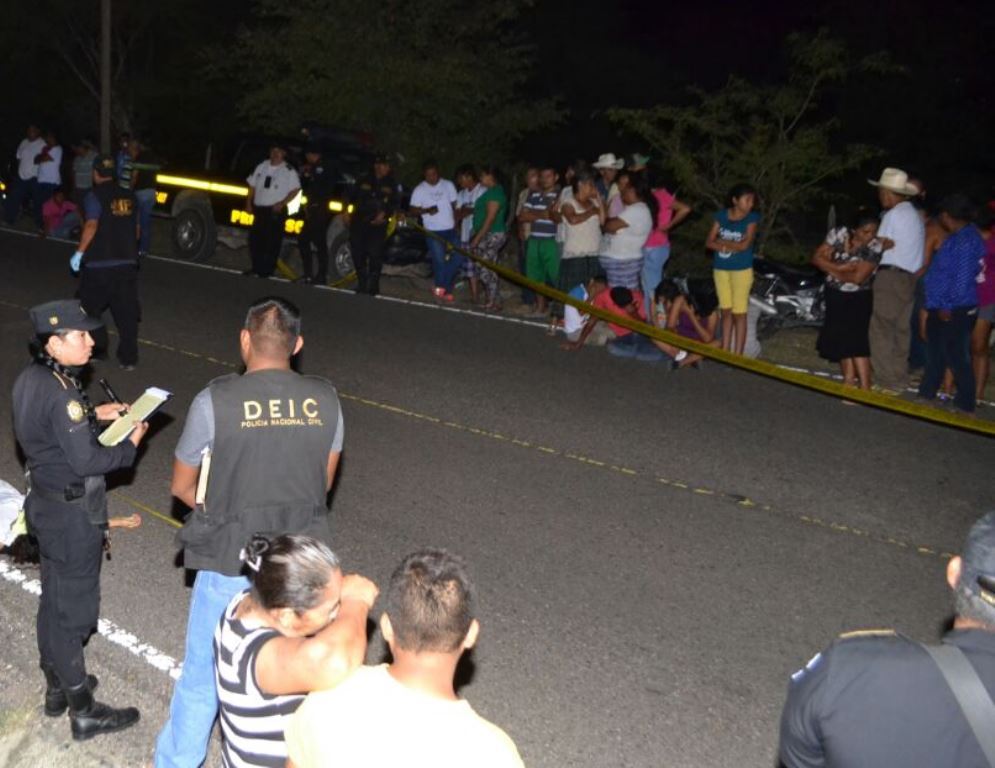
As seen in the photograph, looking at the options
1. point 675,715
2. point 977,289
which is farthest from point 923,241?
point 675,715

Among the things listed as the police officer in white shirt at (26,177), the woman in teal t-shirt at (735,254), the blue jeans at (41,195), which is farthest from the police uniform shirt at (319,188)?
the police officer in white shirt at (26,177)

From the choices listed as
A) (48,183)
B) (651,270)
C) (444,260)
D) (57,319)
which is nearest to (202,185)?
(48,183)

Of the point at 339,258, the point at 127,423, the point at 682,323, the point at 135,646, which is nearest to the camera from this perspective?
the point at 127,423

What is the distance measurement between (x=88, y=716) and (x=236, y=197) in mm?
13147

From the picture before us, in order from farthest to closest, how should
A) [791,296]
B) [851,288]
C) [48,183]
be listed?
[48,183] → [791,296] → [851,288]

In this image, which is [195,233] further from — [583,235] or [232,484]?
[232,484]

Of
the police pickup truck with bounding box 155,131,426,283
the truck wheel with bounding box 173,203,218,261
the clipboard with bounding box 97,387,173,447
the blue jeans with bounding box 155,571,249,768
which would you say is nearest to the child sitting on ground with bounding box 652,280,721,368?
the police pickup truck with bounding box 155,131,426,283

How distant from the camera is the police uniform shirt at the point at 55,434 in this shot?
454 cm

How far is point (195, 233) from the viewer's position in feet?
57.5

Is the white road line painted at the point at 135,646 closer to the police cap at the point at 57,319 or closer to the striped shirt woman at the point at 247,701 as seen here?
the police cap at the point at 57,319

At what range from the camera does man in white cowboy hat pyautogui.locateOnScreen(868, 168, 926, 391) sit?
10305 millimetres

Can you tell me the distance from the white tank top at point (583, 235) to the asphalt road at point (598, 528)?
147 cm

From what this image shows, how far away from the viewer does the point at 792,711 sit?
110 inches

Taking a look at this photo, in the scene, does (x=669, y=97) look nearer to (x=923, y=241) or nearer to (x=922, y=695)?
(x=923, y=241)
